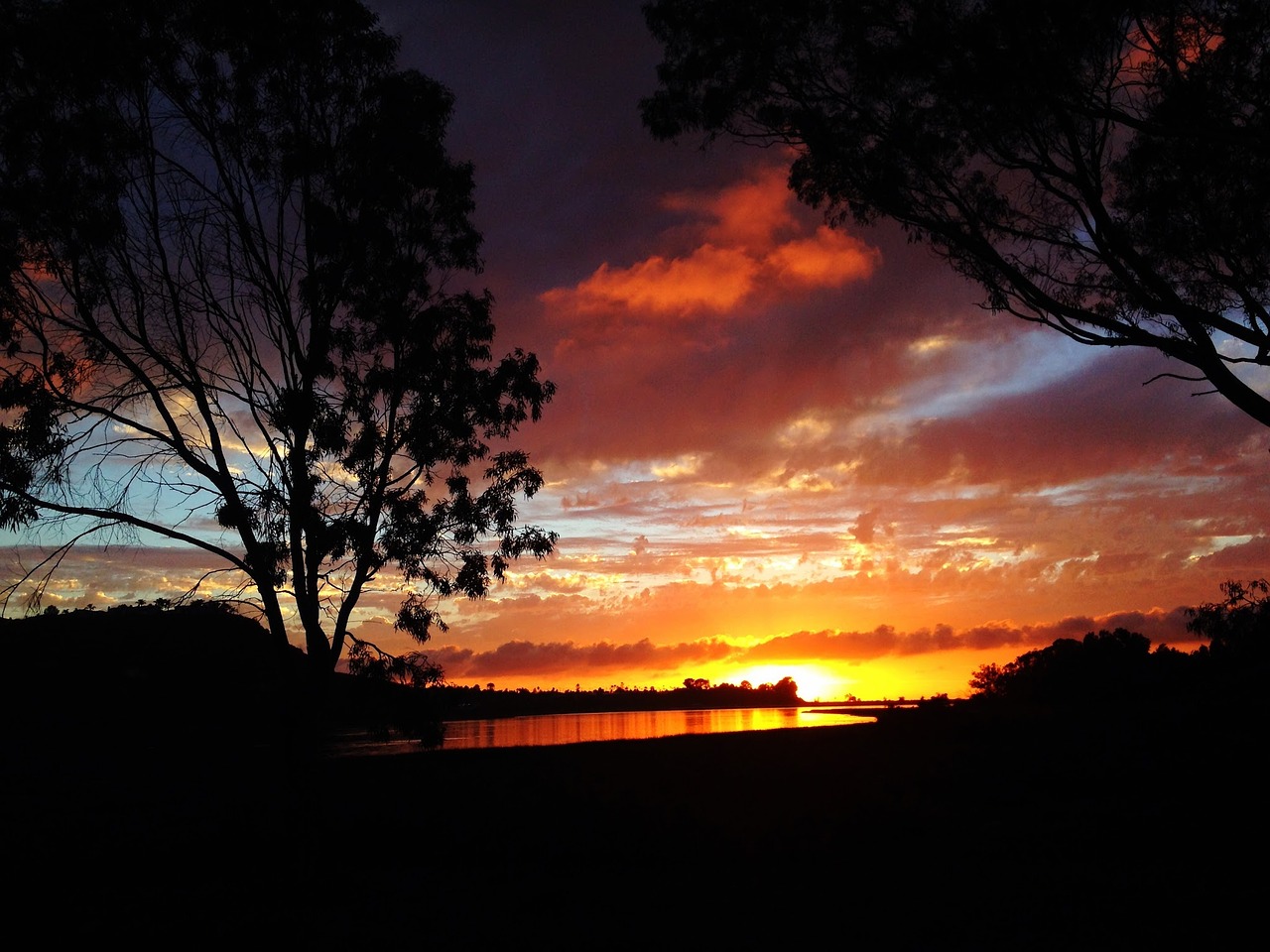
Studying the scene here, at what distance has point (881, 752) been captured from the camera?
23.2 meters

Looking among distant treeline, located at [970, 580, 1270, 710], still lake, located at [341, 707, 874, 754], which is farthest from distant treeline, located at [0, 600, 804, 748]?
distant treeline, located at [970, 580, 1270, 710]

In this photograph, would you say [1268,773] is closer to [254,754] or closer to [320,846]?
[320,846]

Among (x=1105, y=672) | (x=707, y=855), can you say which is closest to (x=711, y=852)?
(x=707, y=855)

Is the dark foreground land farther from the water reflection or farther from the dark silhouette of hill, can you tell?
the water reflection

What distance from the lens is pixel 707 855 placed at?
11.3 meters

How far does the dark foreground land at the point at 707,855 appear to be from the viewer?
7.98m

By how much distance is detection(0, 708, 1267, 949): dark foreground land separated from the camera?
798 centimetres

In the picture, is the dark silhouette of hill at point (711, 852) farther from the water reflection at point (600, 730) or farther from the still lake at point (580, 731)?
the water reflection at point (600, 730)

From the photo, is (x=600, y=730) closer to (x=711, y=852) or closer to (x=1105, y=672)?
(x=1105, y=672)

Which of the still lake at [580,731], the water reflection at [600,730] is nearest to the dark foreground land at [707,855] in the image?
the still lake at [580,731]

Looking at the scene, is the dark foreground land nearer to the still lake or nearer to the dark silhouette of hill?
the dark silhouette of hill

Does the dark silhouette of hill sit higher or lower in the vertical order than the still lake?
higher

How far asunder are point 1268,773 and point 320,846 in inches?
624

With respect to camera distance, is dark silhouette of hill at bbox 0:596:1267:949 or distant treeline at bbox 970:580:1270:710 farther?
distant treeline at bbox 970:580:1270:710
